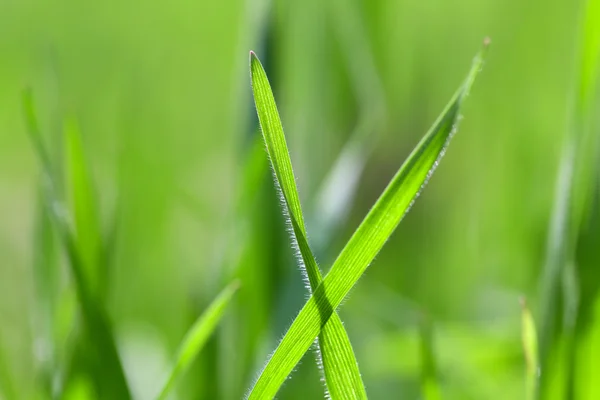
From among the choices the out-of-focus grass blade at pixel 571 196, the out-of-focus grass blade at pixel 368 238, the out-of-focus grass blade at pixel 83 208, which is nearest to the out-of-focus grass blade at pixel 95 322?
the out-of-focus grass blade at pixel 83 208

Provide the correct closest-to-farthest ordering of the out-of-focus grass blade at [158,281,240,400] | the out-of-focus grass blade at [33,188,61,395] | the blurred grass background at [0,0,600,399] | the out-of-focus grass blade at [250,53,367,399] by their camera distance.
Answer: the out-of-focus grass blade at [250,53,367,399]
the out-of-focus grass blade at [158,281,240,400]
the out-of-focus grass blade at [33,188,61,395]
the blurred grass background at [0,0,600,399]

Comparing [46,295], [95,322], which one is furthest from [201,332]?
[46,295]

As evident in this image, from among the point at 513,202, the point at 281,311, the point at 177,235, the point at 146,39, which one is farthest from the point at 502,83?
the point at 146,39

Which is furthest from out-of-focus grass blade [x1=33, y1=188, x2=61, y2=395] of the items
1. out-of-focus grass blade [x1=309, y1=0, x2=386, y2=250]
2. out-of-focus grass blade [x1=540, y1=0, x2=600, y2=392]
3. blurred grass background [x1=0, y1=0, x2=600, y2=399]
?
out-of-focus grass blade [x1=540, y1=0, x2=600, y2=392]

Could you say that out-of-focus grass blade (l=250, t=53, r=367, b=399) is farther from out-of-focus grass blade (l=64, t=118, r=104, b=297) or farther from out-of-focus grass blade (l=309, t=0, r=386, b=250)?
out-of-focus grass blade (l=309, t=0, r=386, b=250)

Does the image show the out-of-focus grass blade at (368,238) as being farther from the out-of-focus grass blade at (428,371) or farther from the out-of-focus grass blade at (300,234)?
the out-of-focus grass blade at (428,371)

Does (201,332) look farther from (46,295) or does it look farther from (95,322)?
(46,295)

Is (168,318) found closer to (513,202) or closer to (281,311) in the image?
(281,311)
